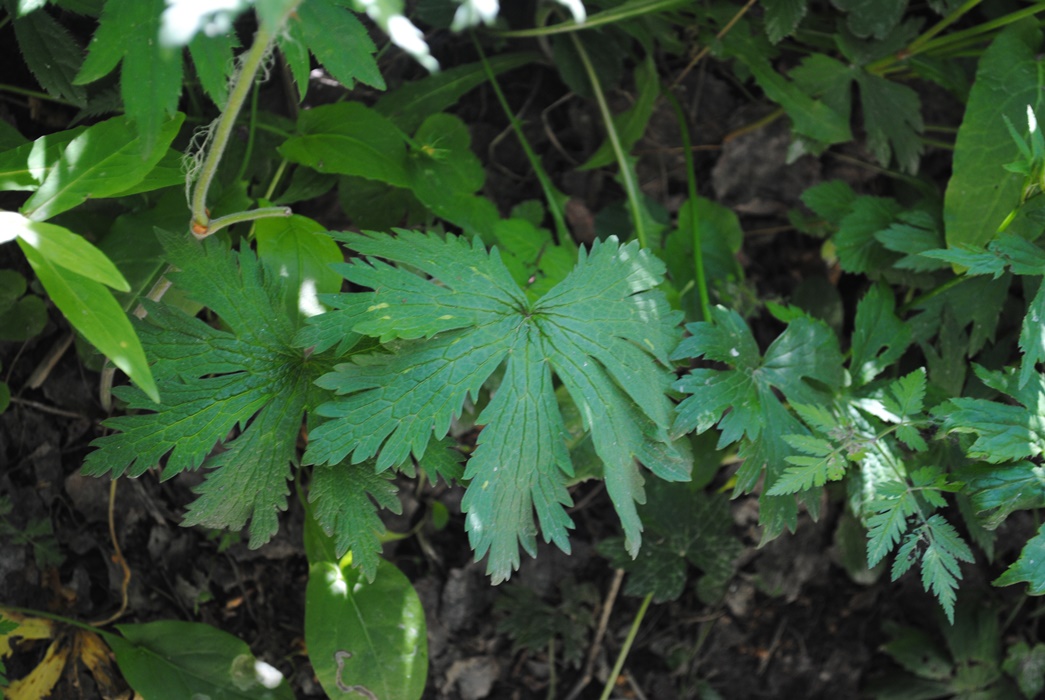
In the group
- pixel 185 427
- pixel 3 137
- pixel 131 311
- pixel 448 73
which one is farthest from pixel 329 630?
pixel 448 73

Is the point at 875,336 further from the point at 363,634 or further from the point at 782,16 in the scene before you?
the point at 363,634

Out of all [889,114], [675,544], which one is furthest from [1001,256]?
[675,544]

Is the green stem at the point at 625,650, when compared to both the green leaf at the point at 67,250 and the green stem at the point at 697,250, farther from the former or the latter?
the green leaf at the point at 67,250

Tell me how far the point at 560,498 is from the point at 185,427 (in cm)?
65

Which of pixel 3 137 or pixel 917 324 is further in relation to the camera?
pixel 917 324

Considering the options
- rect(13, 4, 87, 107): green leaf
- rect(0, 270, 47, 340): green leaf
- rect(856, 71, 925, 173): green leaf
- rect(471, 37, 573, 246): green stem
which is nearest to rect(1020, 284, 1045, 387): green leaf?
rect(856, 71, 925, 173): green leaf

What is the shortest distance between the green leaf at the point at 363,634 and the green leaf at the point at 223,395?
0.39 metres

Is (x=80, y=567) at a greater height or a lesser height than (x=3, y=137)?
lesser

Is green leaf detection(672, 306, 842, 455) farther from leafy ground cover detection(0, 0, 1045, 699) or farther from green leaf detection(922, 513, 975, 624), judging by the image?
green leaf detection(922, 513, 975, 624)

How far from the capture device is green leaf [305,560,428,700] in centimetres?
164

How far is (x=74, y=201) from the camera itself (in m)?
1.23

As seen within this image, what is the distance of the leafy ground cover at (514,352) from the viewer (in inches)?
52.2

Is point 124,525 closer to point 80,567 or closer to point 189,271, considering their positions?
point 80,567

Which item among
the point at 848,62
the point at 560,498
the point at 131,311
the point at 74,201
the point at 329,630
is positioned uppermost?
the point at 74,201
